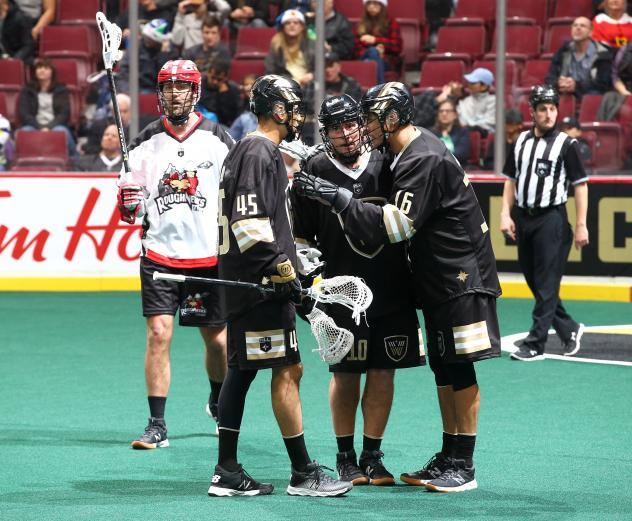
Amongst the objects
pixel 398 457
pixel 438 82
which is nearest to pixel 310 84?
pixel 438 82

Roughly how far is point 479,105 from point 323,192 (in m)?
7.00

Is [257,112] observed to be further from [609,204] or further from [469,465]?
[609,204]

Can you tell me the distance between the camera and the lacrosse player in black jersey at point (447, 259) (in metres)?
5.18

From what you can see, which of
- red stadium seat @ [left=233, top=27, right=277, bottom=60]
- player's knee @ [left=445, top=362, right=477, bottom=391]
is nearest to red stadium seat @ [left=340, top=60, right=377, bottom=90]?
red stadium seat @ [left=233, top=27, right=277, bottom=60]

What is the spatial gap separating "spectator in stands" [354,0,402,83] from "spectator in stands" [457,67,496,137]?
91 cm

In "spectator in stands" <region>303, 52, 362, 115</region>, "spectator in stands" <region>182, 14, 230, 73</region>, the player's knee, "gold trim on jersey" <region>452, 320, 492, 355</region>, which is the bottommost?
the player's knee

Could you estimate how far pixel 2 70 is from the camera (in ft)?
41.2

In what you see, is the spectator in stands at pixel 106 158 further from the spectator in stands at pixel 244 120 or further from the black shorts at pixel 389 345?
the black shorts at pixel 389 345

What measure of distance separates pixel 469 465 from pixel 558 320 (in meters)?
3.56

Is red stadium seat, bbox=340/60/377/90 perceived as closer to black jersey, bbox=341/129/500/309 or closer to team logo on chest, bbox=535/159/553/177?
team logo on chest, bbox=535/159/553/177

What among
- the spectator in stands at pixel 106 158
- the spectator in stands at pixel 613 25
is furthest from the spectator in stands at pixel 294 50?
the spectator in stands at pixel 613 25

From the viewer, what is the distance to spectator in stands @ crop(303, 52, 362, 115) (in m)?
12.0

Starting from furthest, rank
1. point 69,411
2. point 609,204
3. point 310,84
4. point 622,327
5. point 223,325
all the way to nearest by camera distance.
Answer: point 310,84 → point 609,204 → point 622,327 → point 69,411 → point 223,325

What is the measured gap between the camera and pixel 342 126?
5219 millimetres
